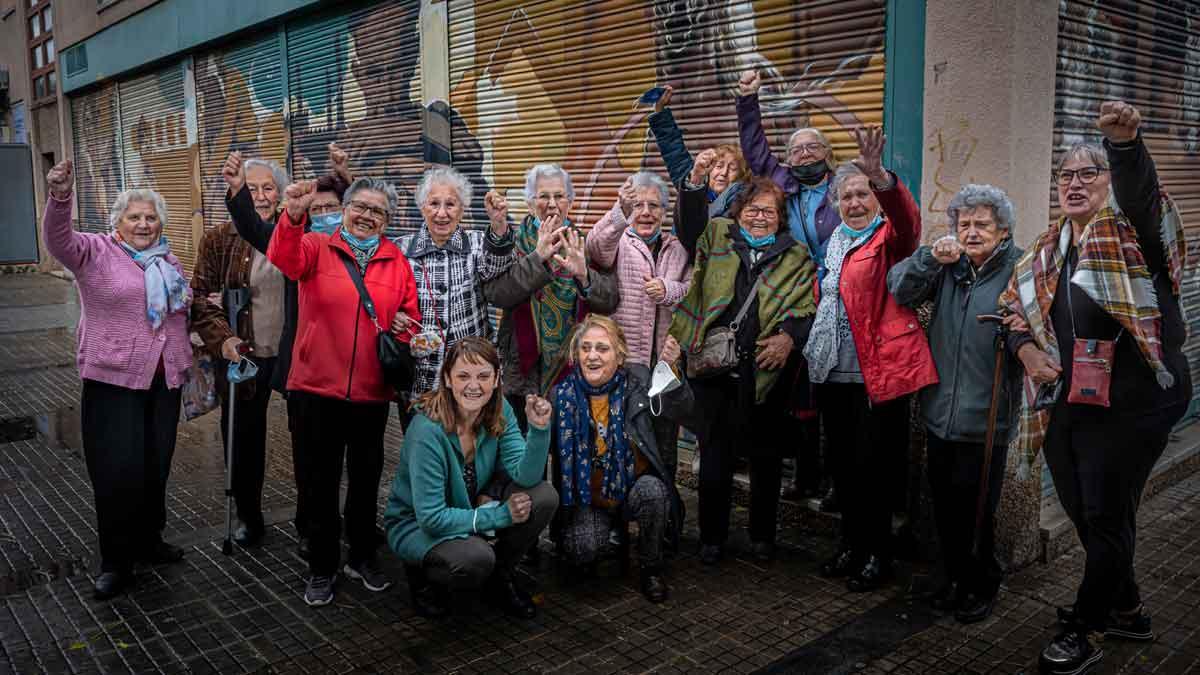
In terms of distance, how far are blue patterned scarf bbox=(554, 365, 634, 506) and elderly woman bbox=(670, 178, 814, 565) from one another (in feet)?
1.41

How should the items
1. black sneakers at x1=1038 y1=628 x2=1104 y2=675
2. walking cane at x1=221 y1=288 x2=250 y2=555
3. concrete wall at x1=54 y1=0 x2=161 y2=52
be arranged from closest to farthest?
black sneakers at x1=1038 y1=628 x2=1104 y2=675 < walking cane at x1=221 y1=288 x2=250 y2=555 < concrete wall at x1=54 y1=0 x2=161 y2=52

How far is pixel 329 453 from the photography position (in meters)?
4.34

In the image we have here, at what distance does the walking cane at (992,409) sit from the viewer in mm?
3854

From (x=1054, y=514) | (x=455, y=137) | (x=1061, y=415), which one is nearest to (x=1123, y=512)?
(x=1061, y=415)

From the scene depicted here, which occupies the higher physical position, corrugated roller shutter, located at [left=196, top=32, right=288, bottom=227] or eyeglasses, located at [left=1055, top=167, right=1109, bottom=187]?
corrugated roller shutter, located at [left=196, top=32, right=288, bottom=227]

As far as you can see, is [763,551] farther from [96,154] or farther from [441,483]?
[96,154]

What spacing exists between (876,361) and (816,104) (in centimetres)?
197

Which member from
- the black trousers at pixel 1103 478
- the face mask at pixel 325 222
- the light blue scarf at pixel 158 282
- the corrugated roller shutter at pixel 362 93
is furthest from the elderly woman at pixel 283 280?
the corrugated roller shutter at pixel 362 93

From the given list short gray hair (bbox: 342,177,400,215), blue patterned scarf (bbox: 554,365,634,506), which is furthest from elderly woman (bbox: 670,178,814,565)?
short gray hair (bbox: 342,177,400,215)

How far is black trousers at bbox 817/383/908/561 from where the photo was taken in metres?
4.34

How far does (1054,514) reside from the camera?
5012 millimetres

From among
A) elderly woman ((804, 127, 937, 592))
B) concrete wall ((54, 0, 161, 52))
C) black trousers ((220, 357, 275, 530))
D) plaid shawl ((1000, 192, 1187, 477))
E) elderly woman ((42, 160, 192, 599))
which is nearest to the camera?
plaid shawl ((1000, 192, 1187, 477))

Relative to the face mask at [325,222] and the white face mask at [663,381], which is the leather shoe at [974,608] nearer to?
the white face mask at [663,381]

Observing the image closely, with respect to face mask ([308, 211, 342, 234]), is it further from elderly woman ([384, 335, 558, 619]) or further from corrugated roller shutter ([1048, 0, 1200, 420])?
corrugated roller shutter ([1048, 0, 1200, 420])
